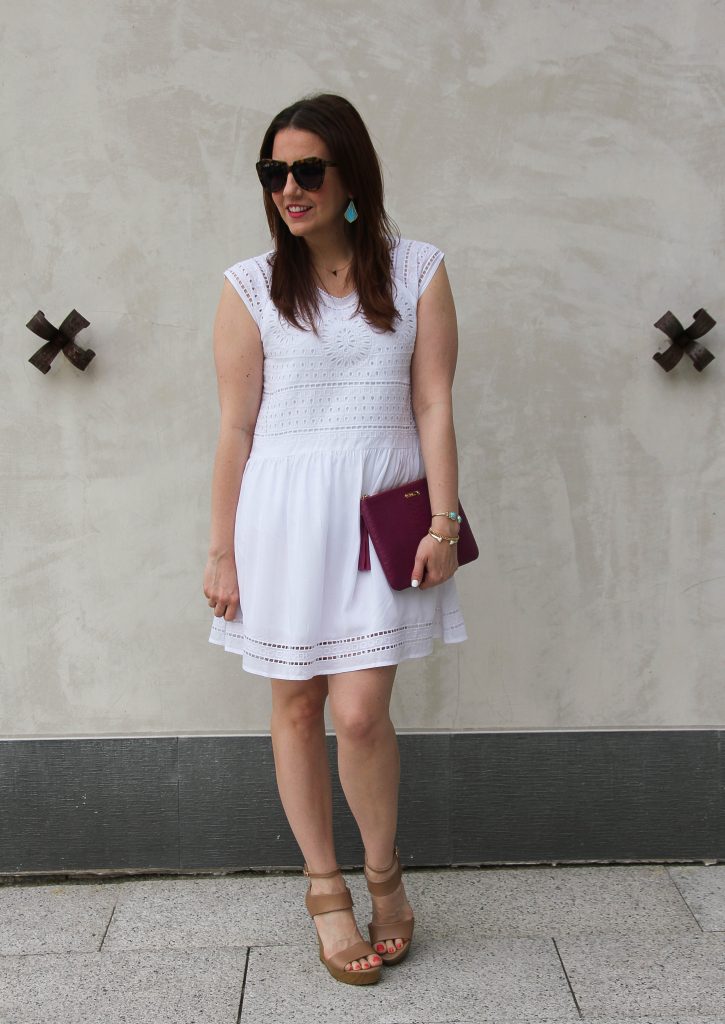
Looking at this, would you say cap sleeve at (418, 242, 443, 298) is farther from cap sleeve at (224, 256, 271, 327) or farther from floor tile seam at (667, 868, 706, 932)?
floor tile seam at (667, 868, 706, 932)

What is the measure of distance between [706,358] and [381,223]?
44.7 inches

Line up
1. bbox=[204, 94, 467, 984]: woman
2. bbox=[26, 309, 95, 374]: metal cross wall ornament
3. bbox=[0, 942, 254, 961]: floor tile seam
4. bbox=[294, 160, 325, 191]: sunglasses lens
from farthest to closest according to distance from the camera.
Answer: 1. bbox=[26, 309, 95, 374]: metal cross wall ornament
2. bbox=[0, 942, 254, 961]: floor tile seam
3. bbox=[204, 94, 467, 984]: woman
4. bbox=[294, 160, 325, 191]: sunglasses lens

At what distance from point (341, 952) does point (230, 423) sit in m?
1.33

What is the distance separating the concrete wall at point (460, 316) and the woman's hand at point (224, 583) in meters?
0.64

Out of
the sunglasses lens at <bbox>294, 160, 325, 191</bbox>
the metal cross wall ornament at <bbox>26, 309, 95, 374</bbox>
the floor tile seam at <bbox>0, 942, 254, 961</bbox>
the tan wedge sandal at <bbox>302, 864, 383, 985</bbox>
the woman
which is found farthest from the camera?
the metal cross wall ornament at <bbox>26, 309, 95, 374</bbox>

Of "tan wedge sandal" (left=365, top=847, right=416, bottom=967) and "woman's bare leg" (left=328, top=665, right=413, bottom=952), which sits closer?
"woman's bare leg" (left=328, top=665, right=413, bottom=952)

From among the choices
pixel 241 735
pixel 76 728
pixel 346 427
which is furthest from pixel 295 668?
pixel 76 728

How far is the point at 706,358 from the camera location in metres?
3.40

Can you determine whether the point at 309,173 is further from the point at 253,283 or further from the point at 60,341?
the point at 60,341

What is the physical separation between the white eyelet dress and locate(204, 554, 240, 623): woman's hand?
0.06m

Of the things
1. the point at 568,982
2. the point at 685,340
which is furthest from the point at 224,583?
the point at 685,340

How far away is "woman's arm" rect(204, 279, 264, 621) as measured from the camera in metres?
2.82

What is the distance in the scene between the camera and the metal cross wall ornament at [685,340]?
3387 millimetres

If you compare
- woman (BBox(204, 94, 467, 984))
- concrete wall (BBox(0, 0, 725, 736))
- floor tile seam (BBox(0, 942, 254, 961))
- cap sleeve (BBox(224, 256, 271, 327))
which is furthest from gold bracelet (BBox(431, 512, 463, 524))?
floor tile seam (BBox(0, 942, 254, 961))
